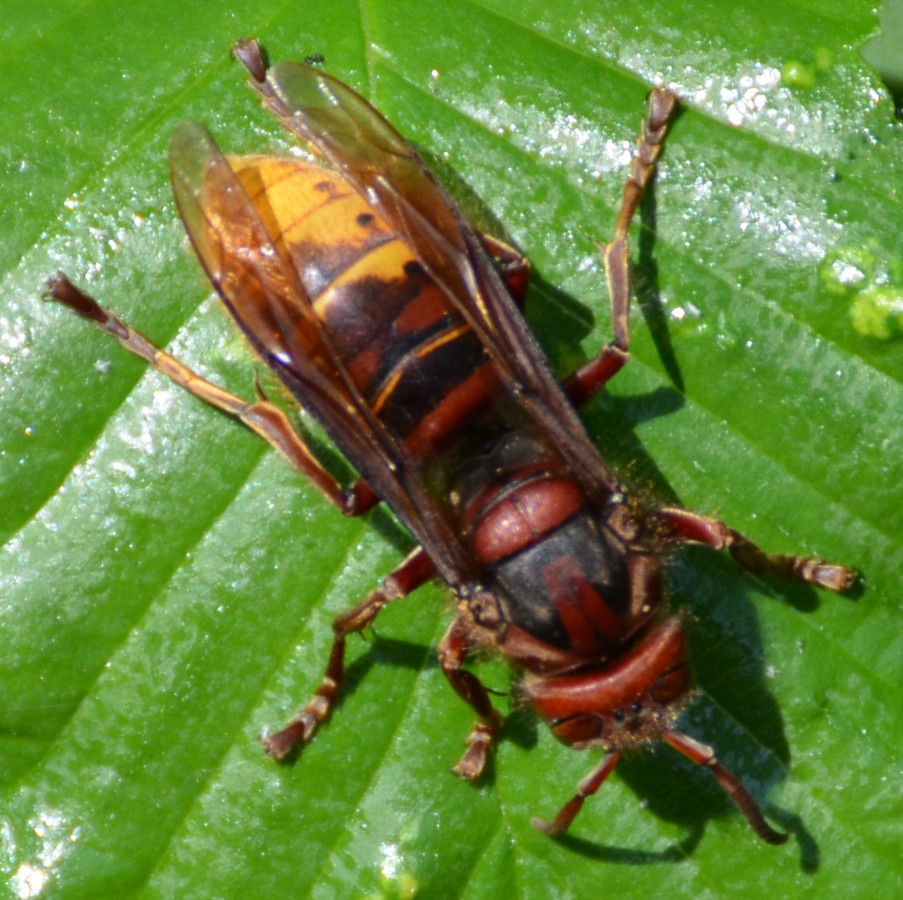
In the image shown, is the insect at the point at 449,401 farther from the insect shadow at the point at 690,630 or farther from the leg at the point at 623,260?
the insect shadow at the point at 690,630

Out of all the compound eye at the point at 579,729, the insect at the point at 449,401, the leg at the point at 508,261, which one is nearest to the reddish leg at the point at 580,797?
the insect at the point at 449,401

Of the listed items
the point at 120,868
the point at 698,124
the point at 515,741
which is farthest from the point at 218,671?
the point at 698,124

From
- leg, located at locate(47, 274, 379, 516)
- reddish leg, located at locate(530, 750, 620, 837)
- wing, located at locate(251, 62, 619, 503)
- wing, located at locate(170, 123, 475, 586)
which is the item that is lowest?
reddish leg, located at locate(530, 750, 620, 837)

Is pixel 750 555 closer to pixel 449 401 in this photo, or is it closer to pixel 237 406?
pixel 449 401

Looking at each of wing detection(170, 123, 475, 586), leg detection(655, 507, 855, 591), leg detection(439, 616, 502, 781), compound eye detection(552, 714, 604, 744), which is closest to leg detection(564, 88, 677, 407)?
leg detection(655, 507, 855, 591)

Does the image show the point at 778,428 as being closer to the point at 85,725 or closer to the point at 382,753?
the point at 382,753

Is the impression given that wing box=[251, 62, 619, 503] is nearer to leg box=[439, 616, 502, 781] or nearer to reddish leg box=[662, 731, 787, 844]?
leg box=[439, 616, 502, 781]
